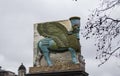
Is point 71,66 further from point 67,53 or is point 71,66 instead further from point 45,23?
point 45,23

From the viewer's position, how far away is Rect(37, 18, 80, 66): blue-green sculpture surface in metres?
48.2

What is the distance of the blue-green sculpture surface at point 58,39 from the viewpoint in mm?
48156

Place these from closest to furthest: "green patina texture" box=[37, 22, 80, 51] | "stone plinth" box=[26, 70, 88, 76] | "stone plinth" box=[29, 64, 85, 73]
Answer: "stone plinth" box=[26, 70, 88, 76], "stone plinth" box=[29, 64, 85, 73], "green patina texture" box=[37, 22, 80, 51]

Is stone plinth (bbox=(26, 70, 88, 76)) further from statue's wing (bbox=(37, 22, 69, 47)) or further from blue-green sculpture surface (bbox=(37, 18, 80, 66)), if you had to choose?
statue's wing (bbox=(37, 22, 69, 47))

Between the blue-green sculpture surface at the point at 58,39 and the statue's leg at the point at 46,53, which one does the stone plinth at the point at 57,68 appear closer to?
the blue-green sculpture surface at the point at 58,39

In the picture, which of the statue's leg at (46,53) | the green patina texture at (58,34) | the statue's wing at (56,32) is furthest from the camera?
the statue's wing at (56,32)

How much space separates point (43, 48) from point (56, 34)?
2404 mm

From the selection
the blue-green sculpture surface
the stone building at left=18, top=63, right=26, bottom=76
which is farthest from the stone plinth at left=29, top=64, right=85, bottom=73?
the stone building at left=18, top=63, right=26, bottom=76

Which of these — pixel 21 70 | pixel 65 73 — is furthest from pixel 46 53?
pixel 21 70

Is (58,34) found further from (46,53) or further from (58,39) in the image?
(46,53)

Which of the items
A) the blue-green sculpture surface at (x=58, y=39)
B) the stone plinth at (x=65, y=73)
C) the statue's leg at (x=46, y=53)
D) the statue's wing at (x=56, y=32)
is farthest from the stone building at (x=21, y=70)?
the statue's leg at (x=46, y=53)

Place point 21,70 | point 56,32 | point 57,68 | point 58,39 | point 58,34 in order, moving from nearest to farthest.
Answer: point 57,68, point 58,39, point 58,34, point 56,32, point 21,70

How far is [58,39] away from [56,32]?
0.99m

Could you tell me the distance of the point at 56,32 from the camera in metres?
49.8
